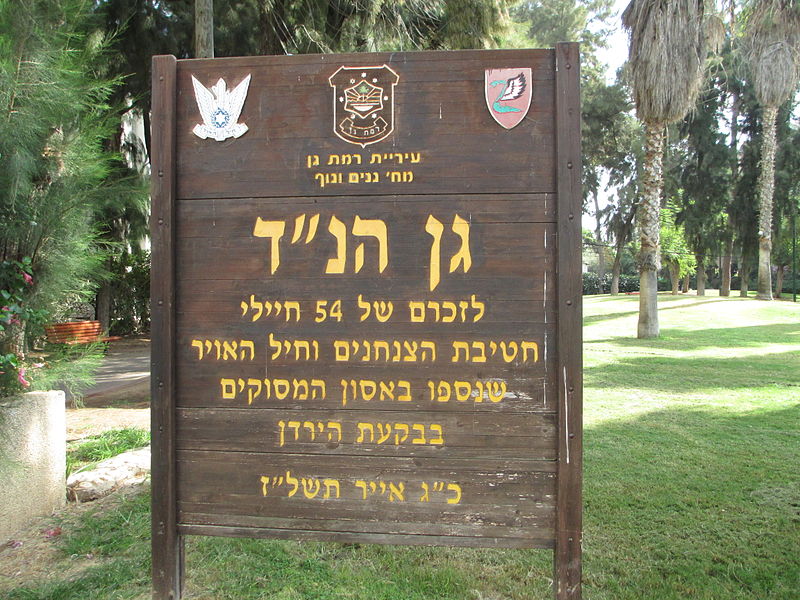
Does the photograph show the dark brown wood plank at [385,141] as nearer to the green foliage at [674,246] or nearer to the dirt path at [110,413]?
the dirt path at [110,413]

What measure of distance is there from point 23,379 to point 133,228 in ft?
33.0

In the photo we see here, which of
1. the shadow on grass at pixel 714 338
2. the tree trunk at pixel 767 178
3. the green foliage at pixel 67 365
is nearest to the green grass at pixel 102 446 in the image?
the green foliage at pixel 67 365

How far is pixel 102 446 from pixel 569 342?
14.4 ft

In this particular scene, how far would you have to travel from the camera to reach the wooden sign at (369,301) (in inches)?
93.6

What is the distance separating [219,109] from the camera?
2.51 m

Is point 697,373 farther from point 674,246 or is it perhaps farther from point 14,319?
point 674,246

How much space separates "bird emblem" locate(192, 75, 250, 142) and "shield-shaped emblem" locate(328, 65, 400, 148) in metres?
0.41

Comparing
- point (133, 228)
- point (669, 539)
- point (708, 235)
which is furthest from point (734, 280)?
point (669, 539)

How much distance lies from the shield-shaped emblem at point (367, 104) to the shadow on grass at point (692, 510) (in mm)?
2344

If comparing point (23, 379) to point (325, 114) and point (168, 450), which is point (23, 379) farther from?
point (325, 114)

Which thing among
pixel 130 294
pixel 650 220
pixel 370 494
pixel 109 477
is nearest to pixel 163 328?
pixel 370 494

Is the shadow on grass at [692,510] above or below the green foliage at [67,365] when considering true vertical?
below

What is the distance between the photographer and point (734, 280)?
49.6 meters

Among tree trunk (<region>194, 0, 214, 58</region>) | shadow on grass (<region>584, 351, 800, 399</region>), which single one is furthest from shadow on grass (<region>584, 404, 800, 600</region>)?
tree trunk (<region>194, 0, 214, 58</region>)
